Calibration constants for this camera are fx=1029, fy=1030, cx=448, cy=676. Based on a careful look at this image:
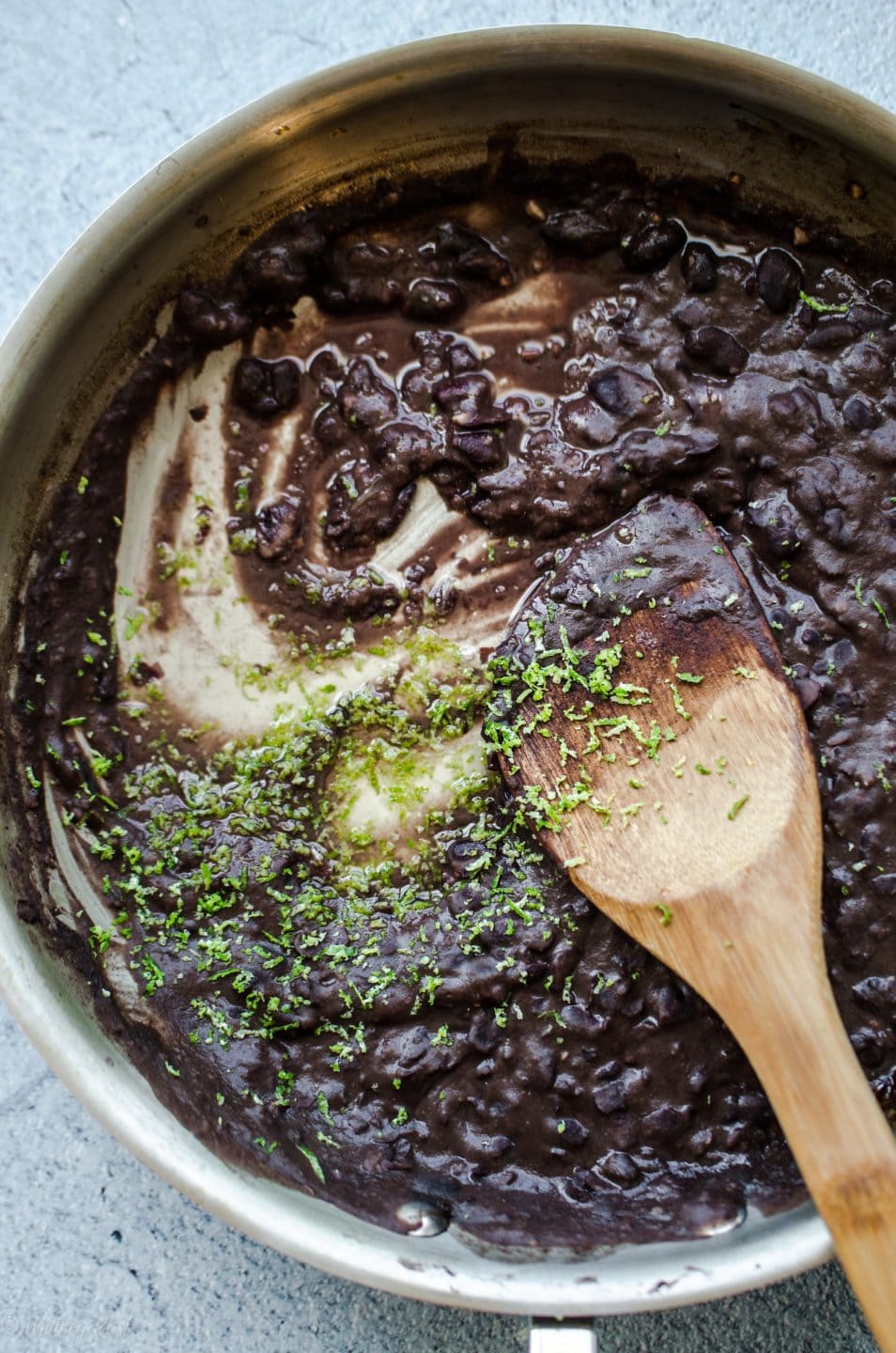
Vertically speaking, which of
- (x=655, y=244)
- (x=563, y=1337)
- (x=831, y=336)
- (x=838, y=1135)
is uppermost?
(x=655, y=244)

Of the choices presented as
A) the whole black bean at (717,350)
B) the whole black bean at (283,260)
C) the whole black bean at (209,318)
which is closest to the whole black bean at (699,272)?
the whole black bean at (717,350)

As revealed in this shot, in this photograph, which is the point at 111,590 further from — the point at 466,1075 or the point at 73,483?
the point at 466,1075

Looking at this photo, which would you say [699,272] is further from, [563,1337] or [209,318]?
[563,1337]

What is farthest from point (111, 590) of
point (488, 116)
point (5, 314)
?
point (488, 116)

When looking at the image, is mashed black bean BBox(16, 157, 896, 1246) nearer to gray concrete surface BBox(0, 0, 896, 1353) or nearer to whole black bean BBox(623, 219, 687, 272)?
whole black bean BBox(623, 219, 687, 272)

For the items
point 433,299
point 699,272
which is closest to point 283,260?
point 433,299

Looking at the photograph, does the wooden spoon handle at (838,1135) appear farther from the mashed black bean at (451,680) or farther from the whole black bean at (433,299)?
the whole black bean at (433,299)

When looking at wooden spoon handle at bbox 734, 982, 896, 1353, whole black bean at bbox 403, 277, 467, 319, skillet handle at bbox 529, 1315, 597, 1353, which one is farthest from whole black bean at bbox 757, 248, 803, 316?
skillet handle at bbox 529, 1315, 597, 1353
